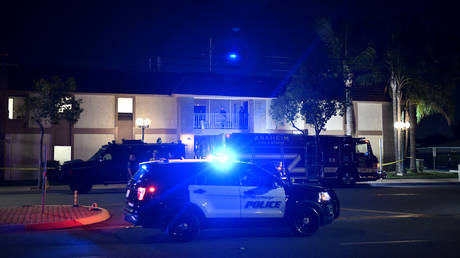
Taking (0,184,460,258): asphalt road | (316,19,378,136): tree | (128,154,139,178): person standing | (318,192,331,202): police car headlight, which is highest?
(316,19,378,136): tree

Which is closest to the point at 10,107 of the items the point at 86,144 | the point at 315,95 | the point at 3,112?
the point at 3,112

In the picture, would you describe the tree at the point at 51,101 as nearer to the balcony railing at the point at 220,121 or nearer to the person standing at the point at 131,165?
the person standing at the point at 131,165

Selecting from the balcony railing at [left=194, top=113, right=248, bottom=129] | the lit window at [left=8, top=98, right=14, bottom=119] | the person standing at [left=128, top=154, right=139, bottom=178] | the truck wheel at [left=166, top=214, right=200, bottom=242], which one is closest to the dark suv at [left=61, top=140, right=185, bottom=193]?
the person standing at [left=128, top=154, right=139, bottom=178]

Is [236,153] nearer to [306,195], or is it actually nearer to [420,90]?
[306,195]

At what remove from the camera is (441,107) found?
33.1 meters

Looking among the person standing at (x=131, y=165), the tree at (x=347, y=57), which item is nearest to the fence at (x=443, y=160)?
the tree at (x=347, y=57)

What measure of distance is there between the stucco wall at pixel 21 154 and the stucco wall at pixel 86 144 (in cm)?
236

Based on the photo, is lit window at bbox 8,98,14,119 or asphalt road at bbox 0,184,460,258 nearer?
asphalt road at bbox 0,184,460,258

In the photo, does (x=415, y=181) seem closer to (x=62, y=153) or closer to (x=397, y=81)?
(x=397, y=81)

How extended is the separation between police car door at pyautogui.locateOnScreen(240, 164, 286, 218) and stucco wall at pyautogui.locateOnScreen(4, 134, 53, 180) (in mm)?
22865

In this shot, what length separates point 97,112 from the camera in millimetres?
30406

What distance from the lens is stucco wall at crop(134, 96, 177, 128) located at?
1229 inches

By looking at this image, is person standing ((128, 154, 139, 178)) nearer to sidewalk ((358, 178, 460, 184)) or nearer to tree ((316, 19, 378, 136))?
sidewalk ((358, 178, 460, 184))

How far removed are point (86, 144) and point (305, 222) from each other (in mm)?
23040
